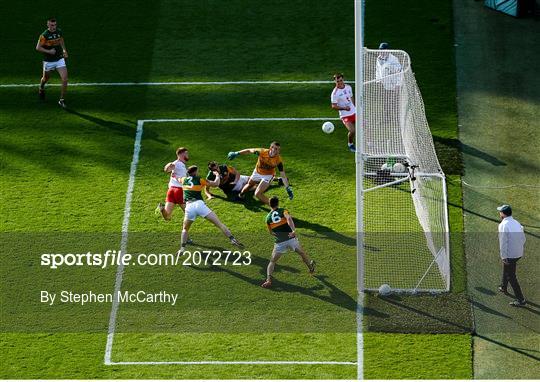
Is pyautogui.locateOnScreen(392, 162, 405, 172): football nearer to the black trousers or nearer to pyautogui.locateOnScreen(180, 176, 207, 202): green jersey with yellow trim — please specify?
the black trousers

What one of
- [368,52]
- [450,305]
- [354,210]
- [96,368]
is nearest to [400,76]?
[368,52]

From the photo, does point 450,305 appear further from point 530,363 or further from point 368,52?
point 368,52

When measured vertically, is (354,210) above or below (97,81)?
below

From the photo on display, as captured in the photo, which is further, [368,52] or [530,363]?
[368,52]

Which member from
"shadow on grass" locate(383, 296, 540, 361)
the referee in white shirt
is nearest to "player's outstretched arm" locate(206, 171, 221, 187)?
"shadow on grass" locate(383, 296, 540, 361)

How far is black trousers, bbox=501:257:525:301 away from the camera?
21375 mm

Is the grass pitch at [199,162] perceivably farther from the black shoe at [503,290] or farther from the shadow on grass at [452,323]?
the black shoe at [503,290]

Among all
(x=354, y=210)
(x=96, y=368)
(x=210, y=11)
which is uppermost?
(x=210, y=11)

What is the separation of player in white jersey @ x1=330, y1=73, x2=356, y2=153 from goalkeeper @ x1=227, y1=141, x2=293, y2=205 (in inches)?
85.1

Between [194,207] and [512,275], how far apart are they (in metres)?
5.80

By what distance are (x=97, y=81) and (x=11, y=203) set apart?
17.1 ft

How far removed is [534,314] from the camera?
840 inches

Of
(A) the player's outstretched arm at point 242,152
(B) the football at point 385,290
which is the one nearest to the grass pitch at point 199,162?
(B) the football at point 385,290

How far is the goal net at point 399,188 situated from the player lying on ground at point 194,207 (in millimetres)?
2692
